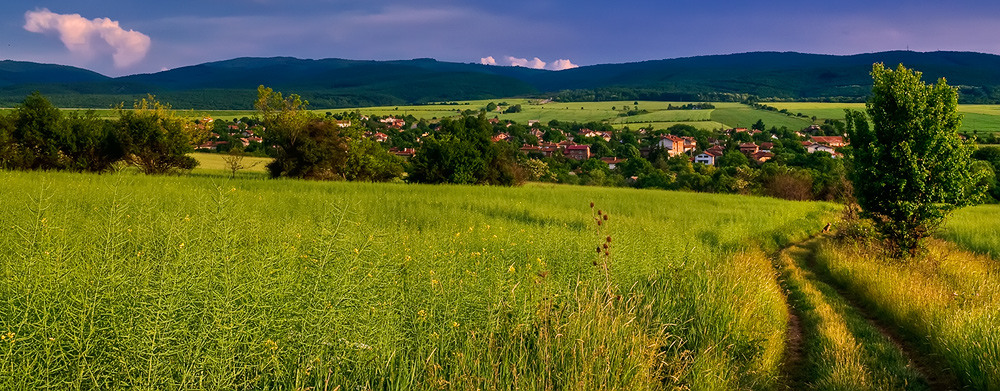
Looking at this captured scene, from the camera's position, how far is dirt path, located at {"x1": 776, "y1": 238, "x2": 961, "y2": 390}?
6.39m

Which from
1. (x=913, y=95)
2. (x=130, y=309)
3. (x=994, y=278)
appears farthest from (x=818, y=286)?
(x=130, y=309)

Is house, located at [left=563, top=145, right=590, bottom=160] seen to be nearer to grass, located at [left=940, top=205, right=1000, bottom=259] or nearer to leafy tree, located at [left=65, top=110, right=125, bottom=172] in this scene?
grass, located at [left=940, top=205, right=1000, bottom=259]

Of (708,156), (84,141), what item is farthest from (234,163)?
(708,156)

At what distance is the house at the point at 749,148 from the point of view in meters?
87.7

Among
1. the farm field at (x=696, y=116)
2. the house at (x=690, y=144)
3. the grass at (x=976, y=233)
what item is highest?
the grass at (x=976, y=233)

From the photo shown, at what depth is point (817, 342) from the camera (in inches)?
292

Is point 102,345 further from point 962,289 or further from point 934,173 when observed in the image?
point 934,173

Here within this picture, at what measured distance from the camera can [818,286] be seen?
36.3 feet

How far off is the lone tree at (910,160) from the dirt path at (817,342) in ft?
9.93

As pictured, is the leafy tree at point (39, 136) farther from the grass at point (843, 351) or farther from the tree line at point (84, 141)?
the grass at point (843, 351)

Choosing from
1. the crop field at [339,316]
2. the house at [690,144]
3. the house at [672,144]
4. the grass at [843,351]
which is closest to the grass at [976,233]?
the grass at [843,351]

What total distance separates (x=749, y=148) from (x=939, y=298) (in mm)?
88100

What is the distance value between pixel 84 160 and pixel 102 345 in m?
29.9

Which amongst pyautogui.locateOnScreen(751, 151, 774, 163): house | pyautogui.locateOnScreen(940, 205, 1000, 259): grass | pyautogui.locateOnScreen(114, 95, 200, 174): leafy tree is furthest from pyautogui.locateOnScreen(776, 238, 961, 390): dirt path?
pyautogui.locateOnScreen(751, 151, 774, 163): house
